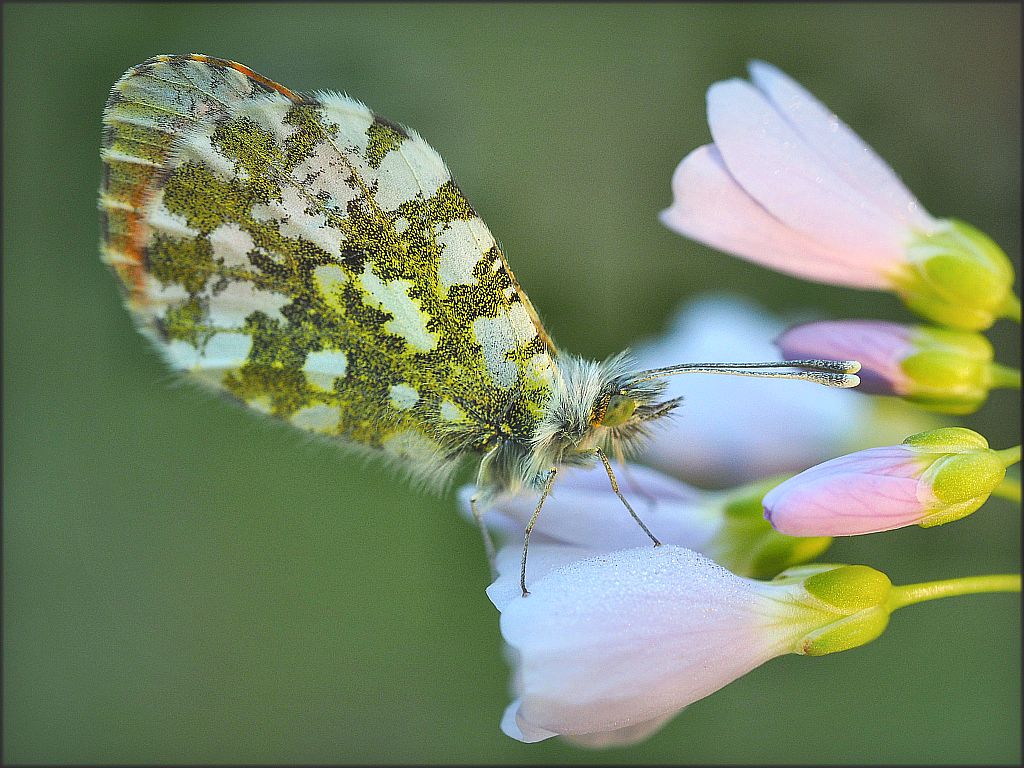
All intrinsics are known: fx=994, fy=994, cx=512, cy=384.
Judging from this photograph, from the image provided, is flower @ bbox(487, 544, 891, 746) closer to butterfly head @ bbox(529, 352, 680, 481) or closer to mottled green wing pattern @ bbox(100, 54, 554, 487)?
butterfly head @ bbox(529, 352, 680, 481)

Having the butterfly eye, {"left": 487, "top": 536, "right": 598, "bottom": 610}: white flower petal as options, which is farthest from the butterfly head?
{"left": 487, "top": 536, "right": 598, "bottom": 610}: white flower petal

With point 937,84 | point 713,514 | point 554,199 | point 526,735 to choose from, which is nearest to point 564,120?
point 554,199

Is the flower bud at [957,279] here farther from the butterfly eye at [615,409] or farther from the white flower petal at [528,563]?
the white flower petal at [528,563]

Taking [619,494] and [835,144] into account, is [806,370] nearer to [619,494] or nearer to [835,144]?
[619,494]

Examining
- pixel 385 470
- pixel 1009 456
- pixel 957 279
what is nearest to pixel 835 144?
pixel 957 279

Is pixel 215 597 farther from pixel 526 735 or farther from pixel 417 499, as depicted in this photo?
pixel 526 735

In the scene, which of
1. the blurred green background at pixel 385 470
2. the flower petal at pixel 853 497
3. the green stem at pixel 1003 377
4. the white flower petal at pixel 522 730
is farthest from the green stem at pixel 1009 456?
the blurred green background at pixel 385 470
